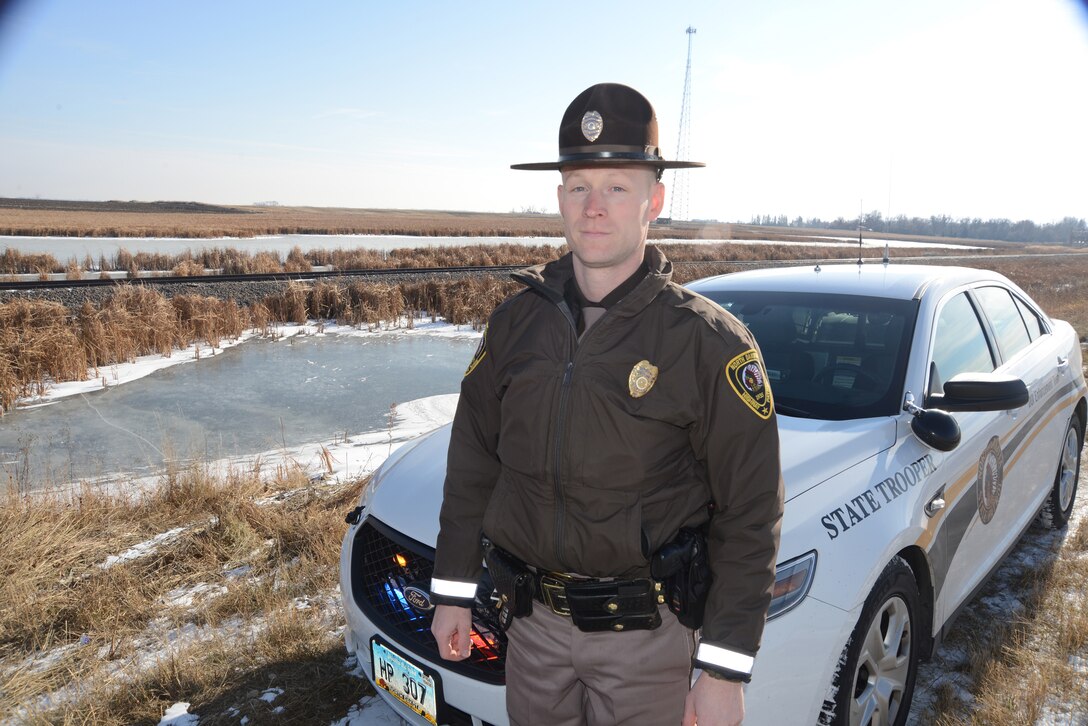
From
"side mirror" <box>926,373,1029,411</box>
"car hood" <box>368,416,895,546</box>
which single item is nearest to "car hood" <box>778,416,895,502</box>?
"car hood" <box>368,416,895,546</box>

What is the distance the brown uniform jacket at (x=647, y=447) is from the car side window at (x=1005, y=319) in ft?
9.10

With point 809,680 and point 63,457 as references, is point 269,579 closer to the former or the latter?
point 809,680

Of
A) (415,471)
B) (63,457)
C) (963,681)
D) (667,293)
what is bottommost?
(63,457)

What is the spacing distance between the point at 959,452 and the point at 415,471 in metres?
Result: 2.12

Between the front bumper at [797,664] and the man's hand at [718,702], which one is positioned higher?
the man's hand at [718,702]

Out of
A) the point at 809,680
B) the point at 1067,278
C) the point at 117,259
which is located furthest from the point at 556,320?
the point at 1067,278

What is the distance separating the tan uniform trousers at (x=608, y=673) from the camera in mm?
1521

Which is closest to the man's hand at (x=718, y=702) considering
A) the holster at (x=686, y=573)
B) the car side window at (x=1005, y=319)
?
the holster at (x=686, y=573)

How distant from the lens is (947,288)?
3.24 meters

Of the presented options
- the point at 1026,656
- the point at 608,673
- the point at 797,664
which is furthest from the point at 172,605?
the point at 1026,656

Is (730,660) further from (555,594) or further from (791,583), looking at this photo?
(791,583)

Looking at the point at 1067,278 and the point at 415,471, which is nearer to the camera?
the point at 415,471

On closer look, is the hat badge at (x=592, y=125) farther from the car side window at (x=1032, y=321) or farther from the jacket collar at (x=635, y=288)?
the car side window at (x=1032, y=321)

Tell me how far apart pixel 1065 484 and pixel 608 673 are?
4.14 metres
